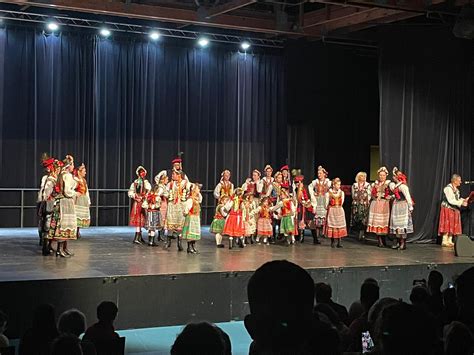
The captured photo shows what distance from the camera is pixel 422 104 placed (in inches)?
428

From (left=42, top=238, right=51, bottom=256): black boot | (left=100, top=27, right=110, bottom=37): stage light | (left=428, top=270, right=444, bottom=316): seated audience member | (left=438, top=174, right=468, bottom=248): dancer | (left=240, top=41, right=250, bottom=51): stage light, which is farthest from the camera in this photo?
(left=240, top=41, right=250, bottom=51): stage light

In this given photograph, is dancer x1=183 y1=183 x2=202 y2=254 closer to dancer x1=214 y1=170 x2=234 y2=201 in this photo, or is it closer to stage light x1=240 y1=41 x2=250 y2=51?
dancer x1=214 y1=170 x2=234 y2=201

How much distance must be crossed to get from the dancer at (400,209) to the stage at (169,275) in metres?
0.34

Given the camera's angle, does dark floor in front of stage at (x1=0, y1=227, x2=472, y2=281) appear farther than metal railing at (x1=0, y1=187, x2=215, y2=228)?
No

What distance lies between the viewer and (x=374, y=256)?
8781mm

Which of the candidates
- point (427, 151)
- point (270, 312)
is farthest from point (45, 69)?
point (270, 312)

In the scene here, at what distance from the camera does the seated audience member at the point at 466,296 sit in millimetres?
2182

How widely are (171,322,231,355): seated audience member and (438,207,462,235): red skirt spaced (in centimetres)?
919

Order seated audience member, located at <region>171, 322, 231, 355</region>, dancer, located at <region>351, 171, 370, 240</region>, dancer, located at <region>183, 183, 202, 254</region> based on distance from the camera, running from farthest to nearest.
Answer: dancer, located at <region>351, 171, 370, 240</region> → dancer, located at <region>183, 183, 202, 254</region> → seated audience member, located at <region>171, 322, 231, 355</region>

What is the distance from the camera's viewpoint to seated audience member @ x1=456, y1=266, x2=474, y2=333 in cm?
218

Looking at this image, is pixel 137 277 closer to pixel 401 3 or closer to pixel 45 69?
pixel 401 3

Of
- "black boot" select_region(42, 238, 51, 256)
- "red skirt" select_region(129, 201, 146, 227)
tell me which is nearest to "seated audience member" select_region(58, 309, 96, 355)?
"black boot" select_region(42, 238, 51, 256)

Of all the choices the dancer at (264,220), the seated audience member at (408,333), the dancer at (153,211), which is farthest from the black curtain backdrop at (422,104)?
the seated audience member at (408,333)

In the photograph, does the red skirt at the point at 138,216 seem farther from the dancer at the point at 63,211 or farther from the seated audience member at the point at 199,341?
the seated audience member at the point at 199,341
